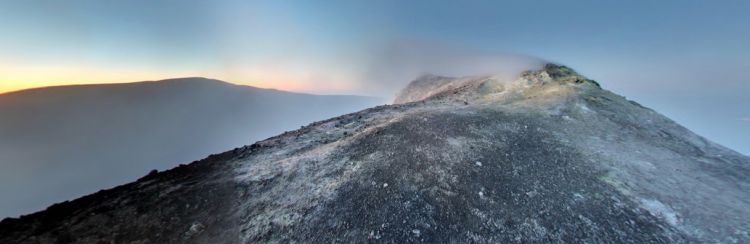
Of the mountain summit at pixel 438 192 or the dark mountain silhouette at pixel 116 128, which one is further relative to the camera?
the dark mountain silhouette at pixel 116 128

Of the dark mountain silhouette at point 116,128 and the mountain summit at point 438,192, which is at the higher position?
the mountain summit at point 438,192

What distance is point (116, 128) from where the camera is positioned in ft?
205

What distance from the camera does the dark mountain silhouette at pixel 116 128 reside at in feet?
160

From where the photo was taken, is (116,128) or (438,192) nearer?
(438,192)

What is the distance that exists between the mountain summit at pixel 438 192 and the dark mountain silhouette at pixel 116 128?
6400 cm

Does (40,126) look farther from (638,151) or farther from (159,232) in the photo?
(638,151)

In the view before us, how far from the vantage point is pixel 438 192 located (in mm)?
5547

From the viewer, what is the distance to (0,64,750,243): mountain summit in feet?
15.7

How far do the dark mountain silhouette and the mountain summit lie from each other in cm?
6400

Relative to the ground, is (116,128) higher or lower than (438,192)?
lower

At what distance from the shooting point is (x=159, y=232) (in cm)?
496

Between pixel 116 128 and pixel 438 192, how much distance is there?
8106 centimetres

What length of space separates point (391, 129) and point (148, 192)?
20.1 feet

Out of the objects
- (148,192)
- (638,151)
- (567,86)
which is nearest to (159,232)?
(148,192)
